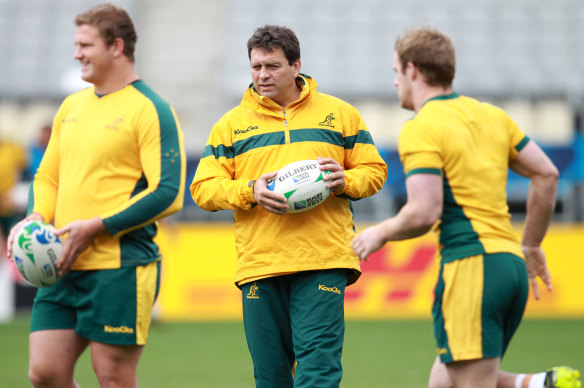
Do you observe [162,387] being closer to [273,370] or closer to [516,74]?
[273,370]

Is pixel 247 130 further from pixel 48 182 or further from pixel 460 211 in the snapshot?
pixel 460 211

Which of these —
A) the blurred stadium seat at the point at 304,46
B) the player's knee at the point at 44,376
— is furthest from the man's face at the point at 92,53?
the blurred stadium seat at the point at 304,46

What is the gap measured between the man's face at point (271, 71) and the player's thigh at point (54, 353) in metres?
1.60

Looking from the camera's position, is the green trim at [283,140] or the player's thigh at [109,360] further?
the green trim at [283,140]

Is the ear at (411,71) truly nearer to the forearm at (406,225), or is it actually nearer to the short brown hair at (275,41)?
the forearm at (406,225)

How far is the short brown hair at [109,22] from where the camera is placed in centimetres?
443

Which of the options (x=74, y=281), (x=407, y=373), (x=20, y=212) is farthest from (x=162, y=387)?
(x=20, y=212)

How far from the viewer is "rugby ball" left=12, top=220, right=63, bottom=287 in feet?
14.0

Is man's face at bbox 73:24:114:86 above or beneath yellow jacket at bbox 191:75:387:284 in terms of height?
above

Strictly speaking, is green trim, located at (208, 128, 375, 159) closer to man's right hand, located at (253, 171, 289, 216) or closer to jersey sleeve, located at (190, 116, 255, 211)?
jersey sleeve, located at (190, 116, 255, 211)

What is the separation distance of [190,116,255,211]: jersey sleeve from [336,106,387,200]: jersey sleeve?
0.55 meters

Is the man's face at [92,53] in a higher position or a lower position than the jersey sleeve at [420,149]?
higher

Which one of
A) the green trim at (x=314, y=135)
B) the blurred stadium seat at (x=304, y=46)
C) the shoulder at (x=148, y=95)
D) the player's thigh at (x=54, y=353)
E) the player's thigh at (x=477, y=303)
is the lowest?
the blurred stadium seat at (x=304, y=46)

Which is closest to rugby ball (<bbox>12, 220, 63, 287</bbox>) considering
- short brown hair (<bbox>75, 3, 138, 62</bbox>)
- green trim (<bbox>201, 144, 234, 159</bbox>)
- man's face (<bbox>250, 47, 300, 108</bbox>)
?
green trim (<bbox>201, 144, 234, 159</bbox>)
